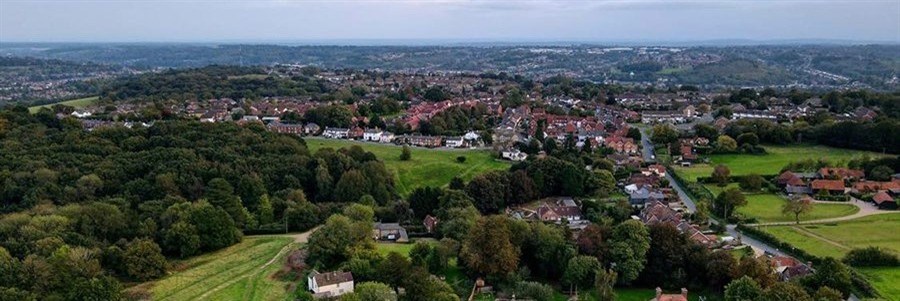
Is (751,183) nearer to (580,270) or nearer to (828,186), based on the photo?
(828,186)

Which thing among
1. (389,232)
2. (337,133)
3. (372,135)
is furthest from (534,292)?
(337,133)

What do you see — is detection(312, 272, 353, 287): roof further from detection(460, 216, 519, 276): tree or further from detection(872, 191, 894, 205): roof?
detection(872, 191, 894, 205): roof

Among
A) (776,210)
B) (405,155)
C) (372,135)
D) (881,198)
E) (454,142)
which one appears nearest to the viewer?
(776,210)

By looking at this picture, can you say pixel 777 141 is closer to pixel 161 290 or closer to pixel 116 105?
pixel 161 290

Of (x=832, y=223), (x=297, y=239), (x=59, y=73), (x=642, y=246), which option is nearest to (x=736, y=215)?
(x=832, y=223)

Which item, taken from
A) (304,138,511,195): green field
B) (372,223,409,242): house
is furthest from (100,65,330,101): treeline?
(372,223,409,242): house
